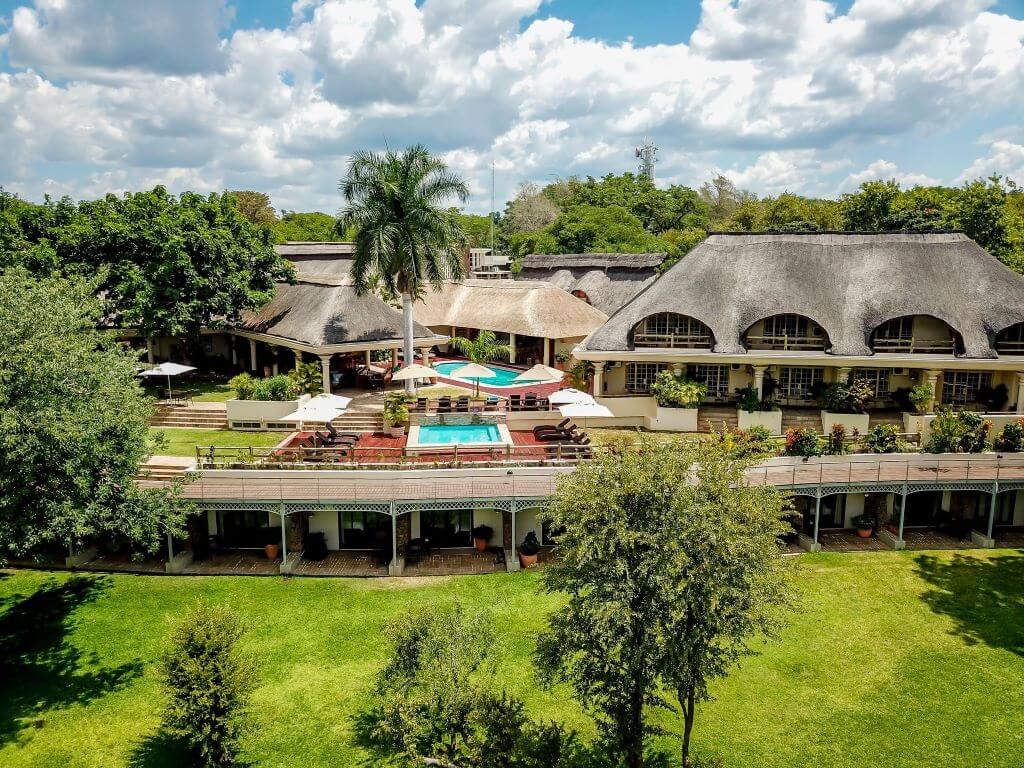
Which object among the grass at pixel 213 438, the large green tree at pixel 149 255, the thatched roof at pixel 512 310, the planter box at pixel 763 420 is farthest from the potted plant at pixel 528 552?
the large green tree at pixel 149 255

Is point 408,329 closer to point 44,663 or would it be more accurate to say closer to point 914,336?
point 44,663

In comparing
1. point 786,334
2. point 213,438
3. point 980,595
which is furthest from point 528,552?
point 786,334

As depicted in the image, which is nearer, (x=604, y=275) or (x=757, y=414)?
(x=757, y=414)

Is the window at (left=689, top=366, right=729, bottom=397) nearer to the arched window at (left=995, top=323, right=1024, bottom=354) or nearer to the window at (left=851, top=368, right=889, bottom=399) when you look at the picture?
the window at (left=851, top=368, right=889, bottom=399)

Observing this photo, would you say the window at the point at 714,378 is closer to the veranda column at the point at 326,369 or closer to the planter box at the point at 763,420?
the planter box at the point at 763,420

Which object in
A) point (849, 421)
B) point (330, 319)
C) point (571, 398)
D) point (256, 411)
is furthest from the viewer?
point (330, 319)

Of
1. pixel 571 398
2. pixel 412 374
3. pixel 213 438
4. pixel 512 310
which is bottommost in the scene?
pixel 213 438
